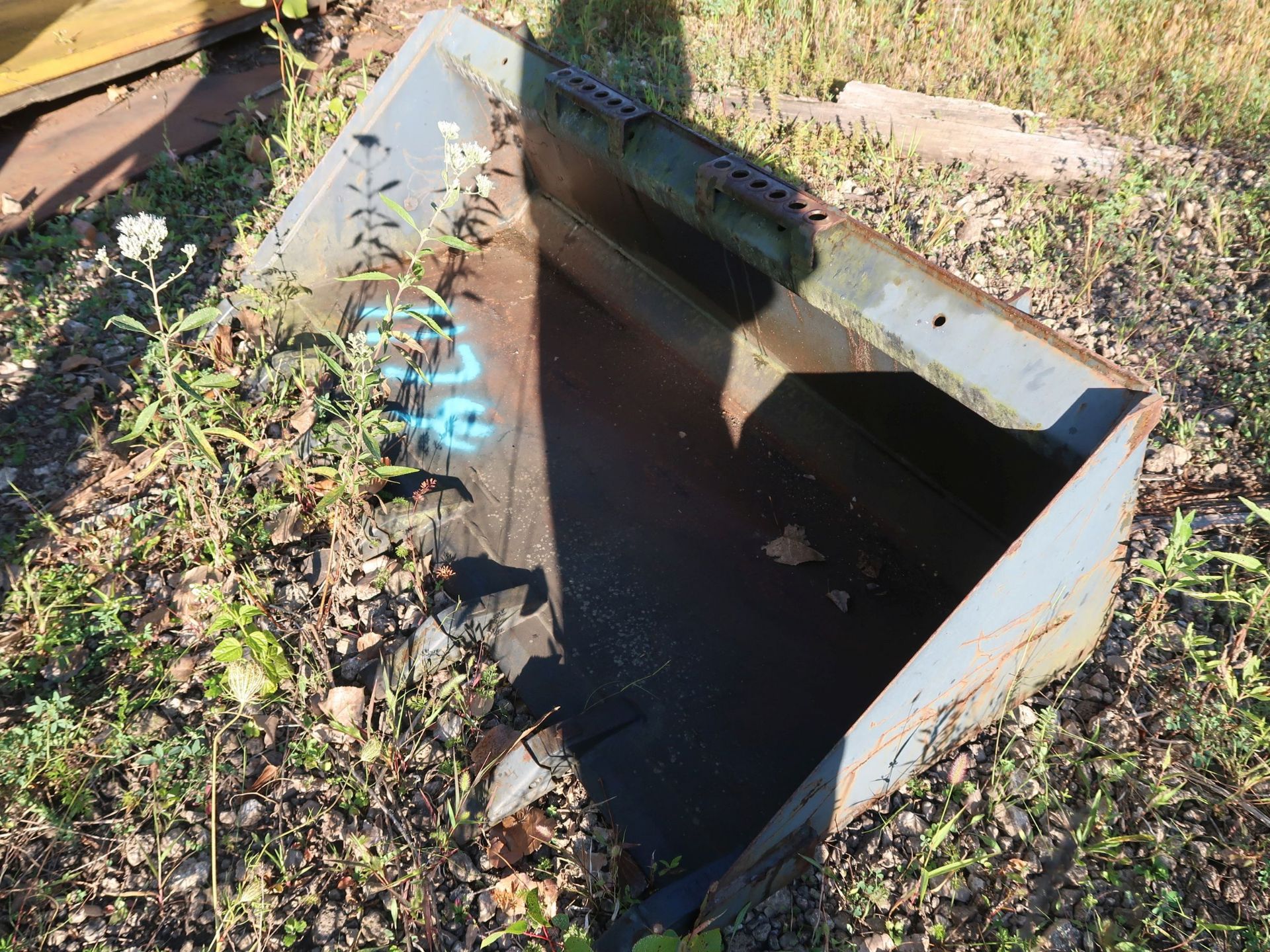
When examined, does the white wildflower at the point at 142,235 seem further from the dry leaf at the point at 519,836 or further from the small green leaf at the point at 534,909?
the small green leaf at the point at 534,909

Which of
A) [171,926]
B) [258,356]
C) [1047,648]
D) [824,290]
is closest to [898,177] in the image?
[824,290]

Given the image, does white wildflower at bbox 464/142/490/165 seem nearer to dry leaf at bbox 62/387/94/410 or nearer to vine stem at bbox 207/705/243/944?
vine stem at bbox 207/705/243/944

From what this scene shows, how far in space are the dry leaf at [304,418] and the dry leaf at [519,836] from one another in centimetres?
146

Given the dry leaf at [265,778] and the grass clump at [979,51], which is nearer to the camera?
the dry leaf at [265,778]

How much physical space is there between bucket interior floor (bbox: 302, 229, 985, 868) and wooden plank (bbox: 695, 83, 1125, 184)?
1703 millimetres

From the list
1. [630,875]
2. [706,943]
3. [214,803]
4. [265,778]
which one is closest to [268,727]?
[265,778]

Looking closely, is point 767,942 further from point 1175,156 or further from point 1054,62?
point 1054,62

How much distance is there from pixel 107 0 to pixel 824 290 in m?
4.78

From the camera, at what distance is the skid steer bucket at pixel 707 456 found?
1.80 meters

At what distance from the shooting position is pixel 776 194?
2.25m

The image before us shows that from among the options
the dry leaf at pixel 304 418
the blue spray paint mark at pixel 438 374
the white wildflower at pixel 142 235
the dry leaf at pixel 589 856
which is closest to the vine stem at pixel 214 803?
the dry leaf at pixel 589 856

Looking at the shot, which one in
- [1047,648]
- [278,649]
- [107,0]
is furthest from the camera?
[107,0]

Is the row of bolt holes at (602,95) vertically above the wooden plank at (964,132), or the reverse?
the row of bolt holes at (602,95)

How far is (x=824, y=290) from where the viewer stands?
213 centimetres
